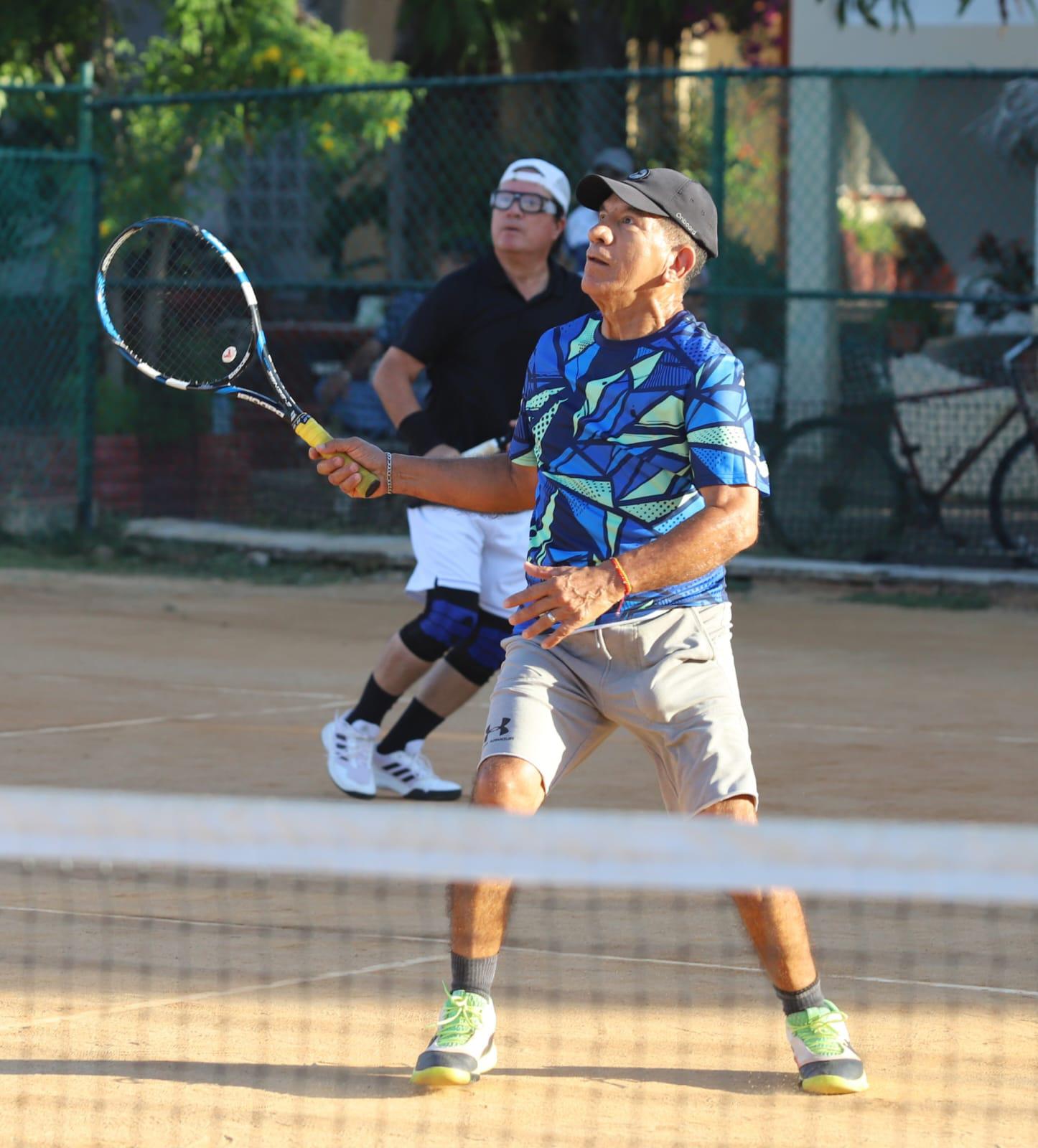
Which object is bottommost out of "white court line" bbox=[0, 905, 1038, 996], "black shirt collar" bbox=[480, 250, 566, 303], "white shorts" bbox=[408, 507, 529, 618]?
"white court line" bbox=[0, 905, 1038, 996]

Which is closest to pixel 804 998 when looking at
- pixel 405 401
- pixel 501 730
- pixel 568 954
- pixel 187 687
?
pixel 501 730

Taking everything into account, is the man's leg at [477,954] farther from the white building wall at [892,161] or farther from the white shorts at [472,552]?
the white building wall at [892,161]

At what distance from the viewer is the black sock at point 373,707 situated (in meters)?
6.81

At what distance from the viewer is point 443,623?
6.63 m

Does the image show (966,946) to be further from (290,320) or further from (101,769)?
(290,320)

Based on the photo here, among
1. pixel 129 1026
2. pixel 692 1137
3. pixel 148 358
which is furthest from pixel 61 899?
pixel 148 358

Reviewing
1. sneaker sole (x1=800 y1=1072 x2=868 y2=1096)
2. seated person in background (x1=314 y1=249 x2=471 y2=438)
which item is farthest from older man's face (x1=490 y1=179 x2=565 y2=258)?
seated person in background (x1=314 y1=249 x2=471 y2=438)

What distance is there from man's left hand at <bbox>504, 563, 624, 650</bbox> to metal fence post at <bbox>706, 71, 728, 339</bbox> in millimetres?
8058

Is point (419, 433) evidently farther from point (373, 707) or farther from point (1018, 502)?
point (1018, 502)

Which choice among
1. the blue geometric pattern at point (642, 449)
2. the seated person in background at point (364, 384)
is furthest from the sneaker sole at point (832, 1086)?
the seated person in background at point (364, 384)

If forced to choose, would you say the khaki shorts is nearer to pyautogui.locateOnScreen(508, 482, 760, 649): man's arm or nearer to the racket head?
pyautogui.locateOnScreen(508, 482, 760, 649): man's arm

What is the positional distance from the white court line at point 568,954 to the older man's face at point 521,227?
2.35 m

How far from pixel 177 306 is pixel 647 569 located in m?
7.22

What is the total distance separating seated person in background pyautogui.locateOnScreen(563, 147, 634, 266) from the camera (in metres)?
11.6
